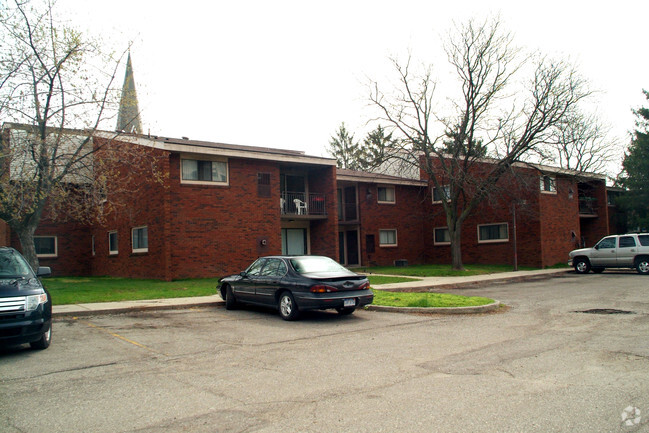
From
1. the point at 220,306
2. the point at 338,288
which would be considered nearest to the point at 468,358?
the point at 338,288

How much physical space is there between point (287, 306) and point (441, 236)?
2347cm

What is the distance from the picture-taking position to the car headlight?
788cm

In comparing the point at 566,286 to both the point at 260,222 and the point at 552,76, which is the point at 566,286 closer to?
the point at 552,76

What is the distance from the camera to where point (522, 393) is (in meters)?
5.56

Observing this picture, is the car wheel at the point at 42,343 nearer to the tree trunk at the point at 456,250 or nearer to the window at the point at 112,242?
the window at the point at 112,242

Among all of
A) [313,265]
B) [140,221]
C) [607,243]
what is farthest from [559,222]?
[313,265]

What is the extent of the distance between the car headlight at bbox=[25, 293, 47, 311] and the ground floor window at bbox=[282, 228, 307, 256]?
20.0 m

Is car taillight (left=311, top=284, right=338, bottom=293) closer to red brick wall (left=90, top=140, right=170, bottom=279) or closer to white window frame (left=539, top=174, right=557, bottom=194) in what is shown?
red brick wall (left=90, top=140, right=170, bottom=279)

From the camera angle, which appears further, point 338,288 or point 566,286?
point 566,286

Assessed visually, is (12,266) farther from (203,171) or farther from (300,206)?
(300,206)

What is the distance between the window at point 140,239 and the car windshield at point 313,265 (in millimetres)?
12848

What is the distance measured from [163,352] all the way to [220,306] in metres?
6.07

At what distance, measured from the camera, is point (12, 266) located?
8.88 metres

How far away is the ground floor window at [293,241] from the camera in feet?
92.1
